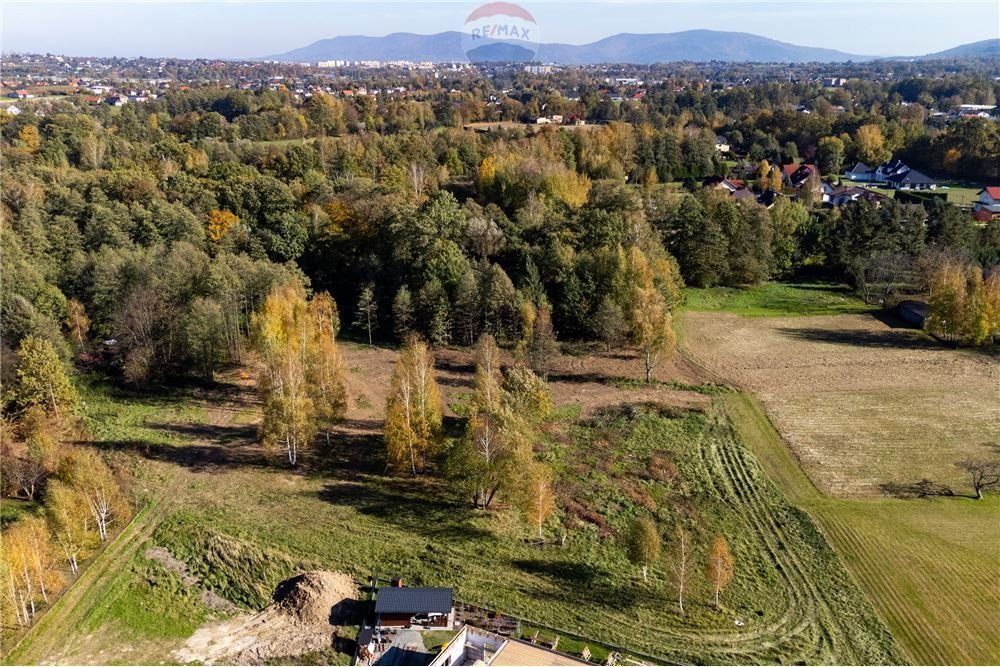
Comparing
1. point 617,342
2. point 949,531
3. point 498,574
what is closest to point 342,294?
point 617,342

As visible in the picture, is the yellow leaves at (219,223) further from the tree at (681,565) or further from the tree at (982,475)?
the tree at (982,475)

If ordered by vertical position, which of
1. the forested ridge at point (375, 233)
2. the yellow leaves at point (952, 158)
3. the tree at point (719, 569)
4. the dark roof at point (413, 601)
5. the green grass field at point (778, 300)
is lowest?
the dark roof at point (413, 601)

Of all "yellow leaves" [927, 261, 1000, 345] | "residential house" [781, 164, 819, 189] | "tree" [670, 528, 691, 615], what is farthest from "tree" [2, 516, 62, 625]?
"residential house" [781, 164, 819, 189]

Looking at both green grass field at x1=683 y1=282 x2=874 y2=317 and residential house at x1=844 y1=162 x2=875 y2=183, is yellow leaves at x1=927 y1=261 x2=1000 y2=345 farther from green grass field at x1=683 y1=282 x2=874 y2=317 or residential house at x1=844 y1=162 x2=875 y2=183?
residential house at x1=844 y1=162 x2=875 y2=183

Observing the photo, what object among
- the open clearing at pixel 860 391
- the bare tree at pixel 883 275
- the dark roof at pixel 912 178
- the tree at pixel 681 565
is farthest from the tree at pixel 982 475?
the dark roof at pixel 912 178

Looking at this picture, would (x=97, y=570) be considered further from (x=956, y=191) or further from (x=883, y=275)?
(x=956, y=191)
